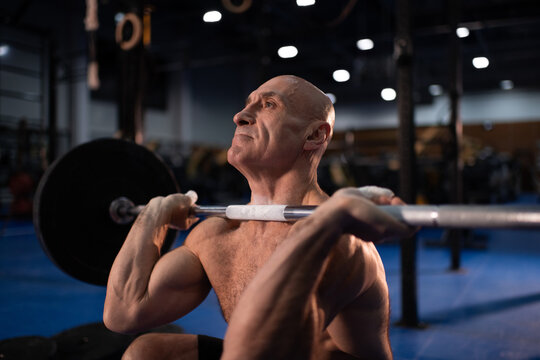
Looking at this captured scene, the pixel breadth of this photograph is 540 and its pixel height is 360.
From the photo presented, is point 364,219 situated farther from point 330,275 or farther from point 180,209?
point 180,209

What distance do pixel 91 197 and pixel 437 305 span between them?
225 centimetres

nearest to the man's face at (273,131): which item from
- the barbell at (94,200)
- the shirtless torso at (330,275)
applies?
the shirtless torso at (330,275)

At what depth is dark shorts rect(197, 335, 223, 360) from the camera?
121 centimetres

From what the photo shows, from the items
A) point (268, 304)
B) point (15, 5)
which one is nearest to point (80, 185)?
point (268, 304)

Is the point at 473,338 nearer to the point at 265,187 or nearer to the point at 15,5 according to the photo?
the point at 265,187

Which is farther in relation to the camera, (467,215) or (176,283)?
(176,283)

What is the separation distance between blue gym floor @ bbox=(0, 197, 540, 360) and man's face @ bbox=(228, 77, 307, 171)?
1490 mm

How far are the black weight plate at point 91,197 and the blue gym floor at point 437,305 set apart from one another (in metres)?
1.00

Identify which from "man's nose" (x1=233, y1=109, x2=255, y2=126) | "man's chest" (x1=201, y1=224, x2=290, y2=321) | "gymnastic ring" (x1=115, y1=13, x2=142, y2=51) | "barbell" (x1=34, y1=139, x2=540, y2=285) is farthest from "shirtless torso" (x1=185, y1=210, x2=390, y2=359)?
"gymnastic ring" (x1=115, y1=13, x2=142, y2=51)

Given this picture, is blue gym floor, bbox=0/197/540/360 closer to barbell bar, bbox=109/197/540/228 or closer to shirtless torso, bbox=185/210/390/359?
shirtless torso, bbox=185/210/390/359

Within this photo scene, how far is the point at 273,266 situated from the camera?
31.1 inches

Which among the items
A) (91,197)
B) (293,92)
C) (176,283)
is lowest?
(176,283)

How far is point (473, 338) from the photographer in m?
2.32

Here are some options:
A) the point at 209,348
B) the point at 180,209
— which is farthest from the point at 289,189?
the point at 209,348
